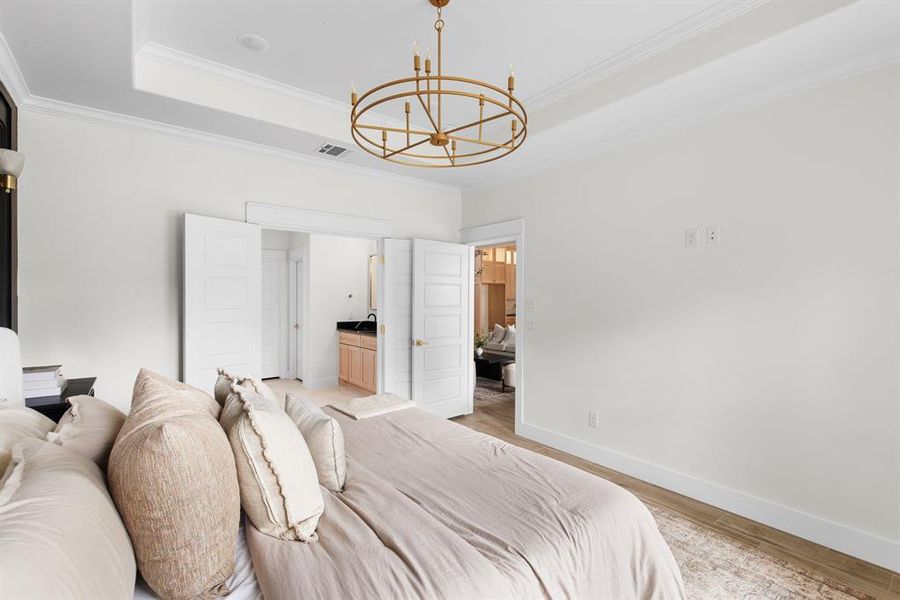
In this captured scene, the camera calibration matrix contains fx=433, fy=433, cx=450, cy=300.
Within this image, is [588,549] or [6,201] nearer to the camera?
[588,549]

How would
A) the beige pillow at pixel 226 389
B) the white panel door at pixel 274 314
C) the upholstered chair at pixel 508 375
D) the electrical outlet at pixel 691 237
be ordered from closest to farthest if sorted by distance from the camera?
the beige pillow at pixel 226 389, the electrical outlet at pixel 691 237, the upholstered chair at pixel 508 375, the white panel door at pixel 274 314

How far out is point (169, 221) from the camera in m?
3.26

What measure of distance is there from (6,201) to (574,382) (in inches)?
164

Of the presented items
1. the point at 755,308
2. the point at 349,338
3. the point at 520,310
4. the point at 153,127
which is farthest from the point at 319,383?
the point at 755,308

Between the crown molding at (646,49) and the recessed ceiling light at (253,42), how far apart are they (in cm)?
185

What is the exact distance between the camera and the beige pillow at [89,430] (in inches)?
46.1

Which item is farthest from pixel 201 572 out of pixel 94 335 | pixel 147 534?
pixel 94 335

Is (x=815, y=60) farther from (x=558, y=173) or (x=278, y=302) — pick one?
(x=278, y=302)

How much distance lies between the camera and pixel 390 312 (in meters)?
4.49

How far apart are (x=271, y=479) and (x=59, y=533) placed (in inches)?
21.7

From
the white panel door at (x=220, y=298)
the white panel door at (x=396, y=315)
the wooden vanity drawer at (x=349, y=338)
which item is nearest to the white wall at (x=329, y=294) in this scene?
the wooden vanity drawer at (x=349, y=338)

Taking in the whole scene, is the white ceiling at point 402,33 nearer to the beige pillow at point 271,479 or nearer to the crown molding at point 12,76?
the crown molding at point 12,76

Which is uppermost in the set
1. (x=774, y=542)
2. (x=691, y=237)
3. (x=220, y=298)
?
(x=691, y=237)

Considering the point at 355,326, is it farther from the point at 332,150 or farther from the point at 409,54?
the point at 409,54
